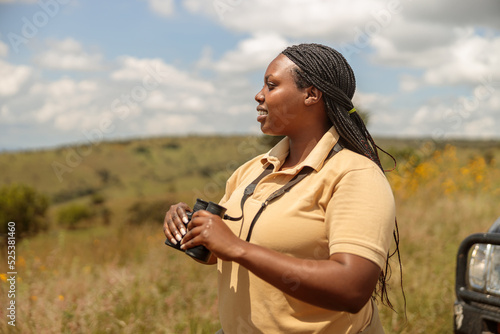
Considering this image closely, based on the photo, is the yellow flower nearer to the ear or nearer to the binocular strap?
the binocular strap

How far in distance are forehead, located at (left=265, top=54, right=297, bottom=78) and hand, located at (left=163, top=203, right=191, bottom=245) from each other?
61 centimetres

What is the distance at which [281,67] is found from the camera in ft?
6.00

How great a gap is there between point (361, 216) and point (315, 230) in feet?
0.56

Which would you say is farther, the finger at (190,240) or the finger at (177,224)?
the finger at (177,224)

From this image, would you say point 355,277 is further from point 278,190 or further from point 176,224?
point 176,224

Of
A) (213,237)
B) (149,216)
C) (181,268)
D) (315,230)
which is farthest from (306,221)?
(149,216)

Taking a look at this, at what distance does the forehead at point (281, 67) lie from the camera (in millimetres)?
1818

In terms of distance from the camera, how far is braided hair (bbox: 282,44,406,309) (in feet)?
5.88

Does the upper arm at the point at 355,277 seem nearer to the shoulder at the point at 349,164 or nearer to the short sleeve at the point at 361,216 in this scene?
the short sleeve at the point at 361,216

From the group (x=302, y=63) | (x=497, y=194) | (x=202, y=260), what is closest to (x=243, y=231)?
(x=202, y=260)

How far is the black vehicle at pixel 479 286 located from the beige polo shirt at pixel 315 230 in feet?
2.62

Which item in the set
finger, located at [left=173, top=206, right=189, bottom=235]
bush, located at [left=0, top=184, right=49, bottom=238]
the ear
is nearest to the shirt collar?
the ear

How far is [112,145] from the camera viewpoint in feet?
281

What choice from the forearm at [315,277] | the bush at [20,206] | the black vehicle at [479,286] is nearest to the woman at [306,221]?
the forearm at [315,277]
